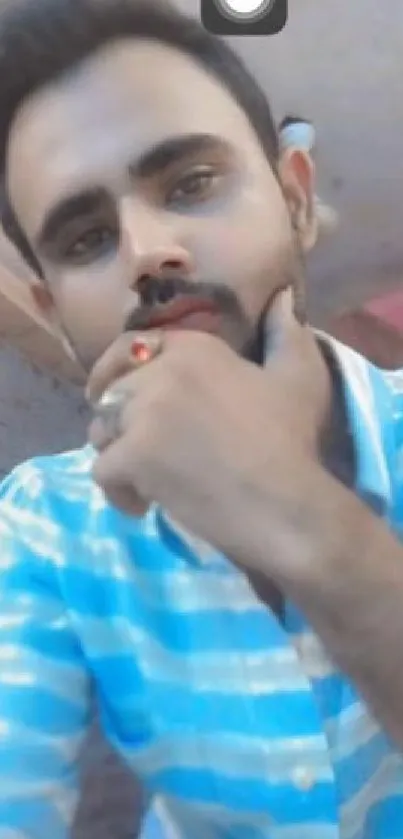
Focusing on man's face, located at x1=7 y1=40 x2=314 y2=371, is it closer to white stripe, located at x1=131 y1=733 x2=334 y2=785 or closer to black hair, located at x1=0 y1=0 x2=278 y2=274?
black hair, located at x1=0 y1=0 x2=278 y2=274

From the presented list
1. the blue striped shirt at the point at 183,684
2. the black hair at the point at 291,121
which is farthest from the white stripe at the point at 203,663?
the black hair at the point at 291,121

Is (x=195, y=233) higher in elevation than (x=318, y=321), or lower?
higher

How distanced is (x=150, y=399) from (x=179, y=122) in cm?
14

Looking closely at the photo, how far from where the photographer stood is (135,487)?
393mm

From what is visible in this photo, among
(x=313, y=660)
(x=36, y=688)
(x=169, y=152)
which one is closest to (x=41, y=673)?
(x=36, y=688)

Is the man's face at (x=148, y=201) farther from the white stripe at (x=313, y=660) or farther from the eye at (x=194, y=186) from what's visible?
the white stripe at (x=313, y=660)

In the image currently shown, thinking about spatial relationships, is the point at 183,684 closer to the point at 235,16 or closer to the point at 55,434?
the point at 55,434

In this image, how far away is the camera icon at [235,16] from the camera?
0.50m

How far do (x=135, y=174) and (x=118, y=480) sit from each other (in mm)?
133

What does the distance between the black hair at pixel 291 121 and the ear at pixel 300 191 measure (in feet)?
0.10

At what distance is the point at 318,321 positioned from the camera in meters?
0.60

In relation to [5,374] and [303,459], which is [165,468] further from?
[5,374]

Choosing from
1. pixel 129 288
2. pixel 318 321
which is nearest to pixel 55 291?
pixel 129 288

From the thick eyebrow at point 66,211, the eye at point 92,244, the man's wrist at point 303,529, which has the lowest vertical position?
the man's wrist at point 303,529
